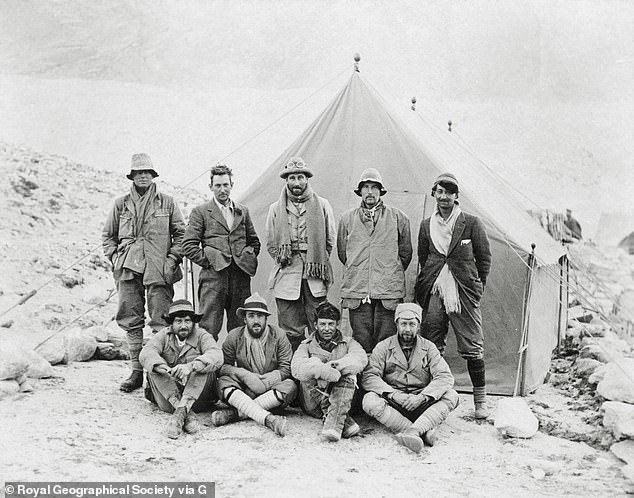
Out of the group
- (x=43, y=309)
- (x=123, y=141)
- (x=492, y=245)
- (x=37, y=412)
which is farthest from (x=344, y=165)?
(x=123, y=141)

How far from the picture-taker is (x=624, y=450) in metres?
3.25

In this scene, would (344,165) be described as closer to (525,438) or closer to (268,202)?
(268,202)

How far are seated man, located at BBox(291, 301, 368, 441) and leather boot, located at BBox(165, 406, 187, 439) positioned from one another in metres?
0.66

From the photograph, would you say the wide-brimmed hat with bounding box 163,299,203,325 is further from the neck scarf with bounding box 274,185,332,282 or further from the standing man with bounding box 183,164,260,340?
the neck scarf with bounding box 274,185,332,282

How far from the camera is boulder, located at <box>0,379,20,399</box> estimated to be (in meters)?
3.72

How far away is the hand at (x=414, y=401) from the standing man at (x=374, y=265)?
57cm

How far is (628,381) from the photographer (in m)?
3.77

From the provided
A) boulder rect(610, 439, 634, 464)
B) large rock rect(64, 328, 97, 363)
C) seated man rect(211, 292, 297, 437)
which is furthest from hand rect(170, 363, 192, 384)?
boulder rect(610, 439, 634, 464)

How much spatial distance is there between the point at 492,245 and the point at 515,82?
2405cm

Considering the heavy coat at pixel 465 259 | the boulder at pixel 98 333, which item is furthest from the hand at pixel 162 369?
the boulder at pixel 98 333

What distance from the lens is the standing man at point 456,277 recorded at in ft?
12.9

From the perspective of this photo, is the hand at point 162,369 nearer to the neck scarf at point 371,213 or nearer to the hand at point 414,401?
the hand at point 414,401

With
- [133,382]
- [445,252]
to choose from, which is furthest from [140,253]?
[445,252]

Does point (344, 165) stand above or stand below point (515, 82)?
below
